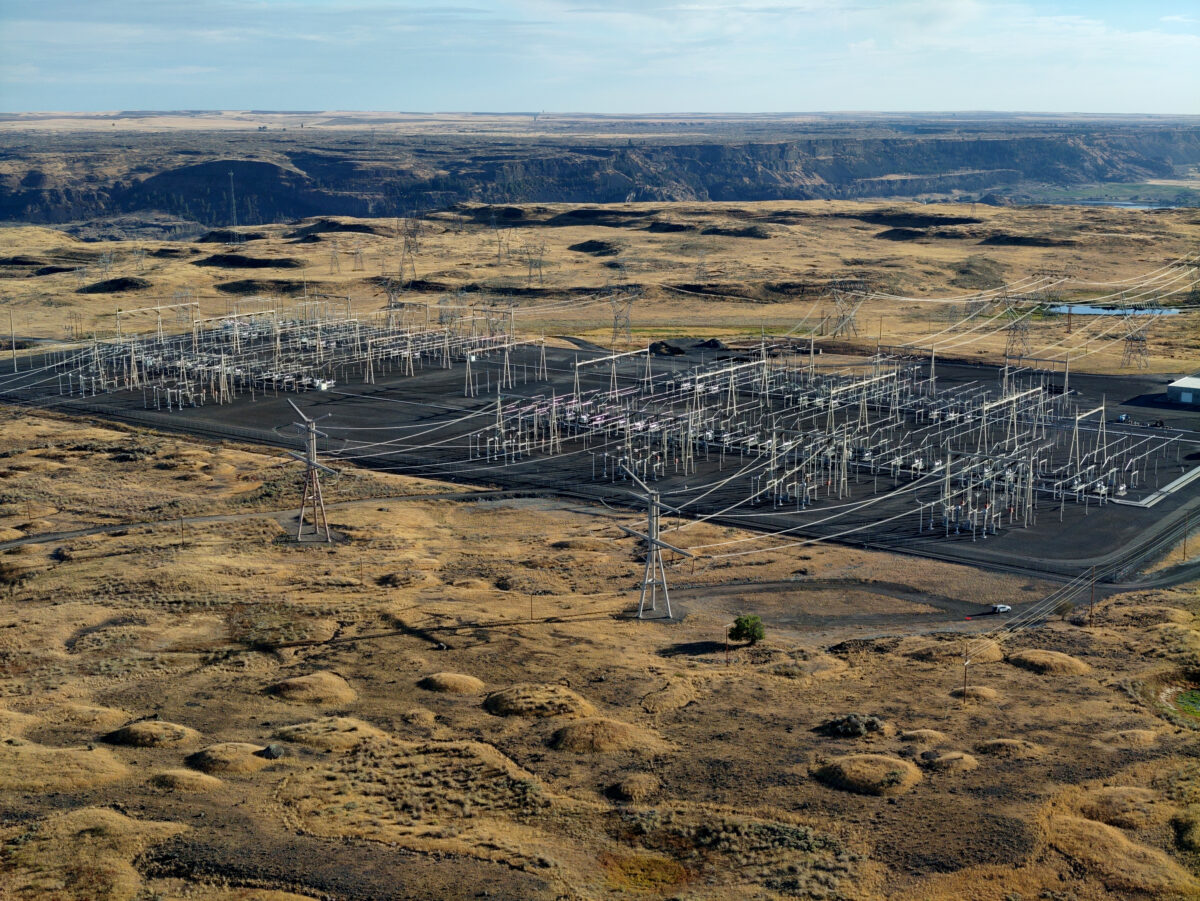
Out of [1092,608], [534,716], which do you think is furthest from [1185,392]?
[534,716]

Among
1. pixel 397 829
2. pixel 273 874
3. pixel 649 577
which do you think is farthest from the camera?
pixel 649 577

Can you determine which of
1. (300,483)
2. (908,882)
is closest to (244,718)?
(908,882)

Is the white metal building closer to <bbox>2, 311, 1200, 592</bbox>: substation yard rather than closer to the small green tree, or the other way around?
<bbox>2, 311, 1200, 592</bbox>: substation yard

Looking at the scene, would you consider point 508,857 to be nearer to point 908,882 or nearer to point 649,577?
point 908,882

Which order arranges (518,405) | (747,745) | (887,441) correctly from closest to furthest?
(747,745) < (887,441) < (518,405)

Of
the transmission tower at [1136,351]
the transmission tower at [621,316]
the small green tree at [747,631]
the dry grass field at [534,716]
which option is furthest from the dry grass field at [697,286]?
the small green tree at [747,631]

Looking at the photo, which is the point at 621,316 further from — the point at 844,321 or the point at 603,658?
the point at 603,658
